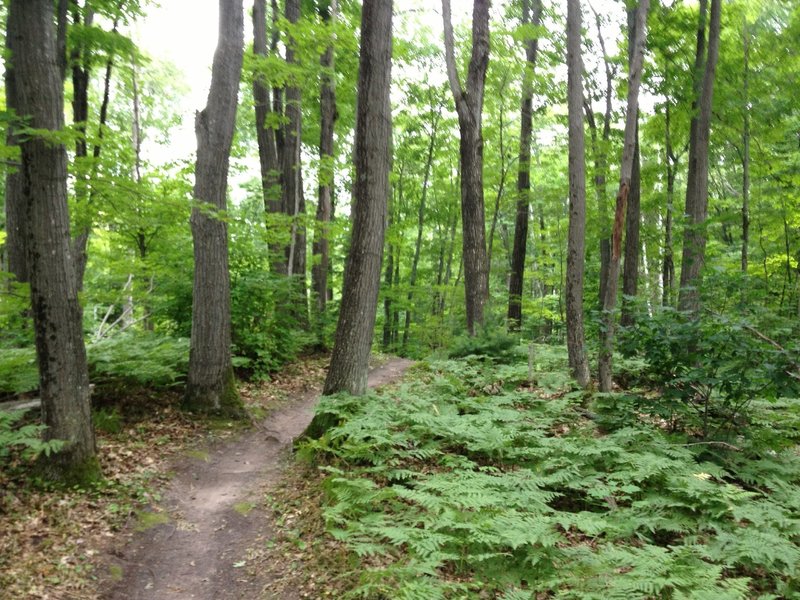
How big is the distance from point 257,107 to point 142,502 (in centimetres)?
1082

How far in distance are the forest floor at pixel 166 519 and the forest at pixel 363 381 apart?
3 centimetres

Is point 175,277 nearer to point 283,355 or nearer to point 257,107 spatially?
point 283,355

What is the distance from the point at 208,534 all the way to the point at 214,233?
4718 millimetres

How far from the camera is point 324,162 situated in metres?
12.2

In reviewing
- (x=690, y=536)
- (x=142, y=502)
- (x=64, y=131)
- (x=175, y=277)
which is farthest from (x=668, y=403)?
(x=175, y=277)

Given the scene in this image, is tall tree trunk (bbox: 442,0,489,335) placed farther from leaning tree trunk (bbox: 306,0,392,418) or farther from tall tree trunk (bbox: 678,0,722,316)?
leaning tree trunk (bbox: 306,0,392,418)

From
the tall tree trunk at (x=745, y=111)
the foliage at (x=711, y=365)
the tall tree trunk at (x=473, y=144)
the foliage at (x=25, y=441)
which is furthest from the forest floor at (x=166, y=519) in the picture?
the tall tree trunk at (x=745, y=111)

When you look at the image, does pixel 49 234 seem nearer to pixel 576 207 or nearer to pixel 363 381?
pixel 363 381

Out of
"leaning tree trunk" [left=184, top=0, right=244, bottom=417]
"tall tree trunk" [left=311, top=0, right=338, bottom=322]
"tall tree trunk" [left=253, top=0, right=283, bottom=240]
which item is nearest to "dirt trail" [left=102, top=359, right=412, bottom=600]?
"leaning tree trunk" [left=184, top=0, right=244, bottom=417]

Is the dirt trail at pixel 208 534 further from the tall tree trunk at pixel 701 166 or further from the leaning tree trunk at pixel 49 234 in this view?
the tall tree trunk at pixel 701 166

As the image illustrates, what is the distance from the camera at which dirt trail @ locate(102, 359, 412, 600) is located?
4.30 meters

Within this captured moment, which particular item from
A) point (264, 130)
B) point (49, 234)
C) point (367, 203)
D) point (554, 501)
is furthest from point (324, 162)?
point (554, 501)

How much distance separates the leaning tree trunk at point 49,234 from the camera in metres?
5.02

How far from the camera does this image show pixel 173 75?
2036 centimetres
